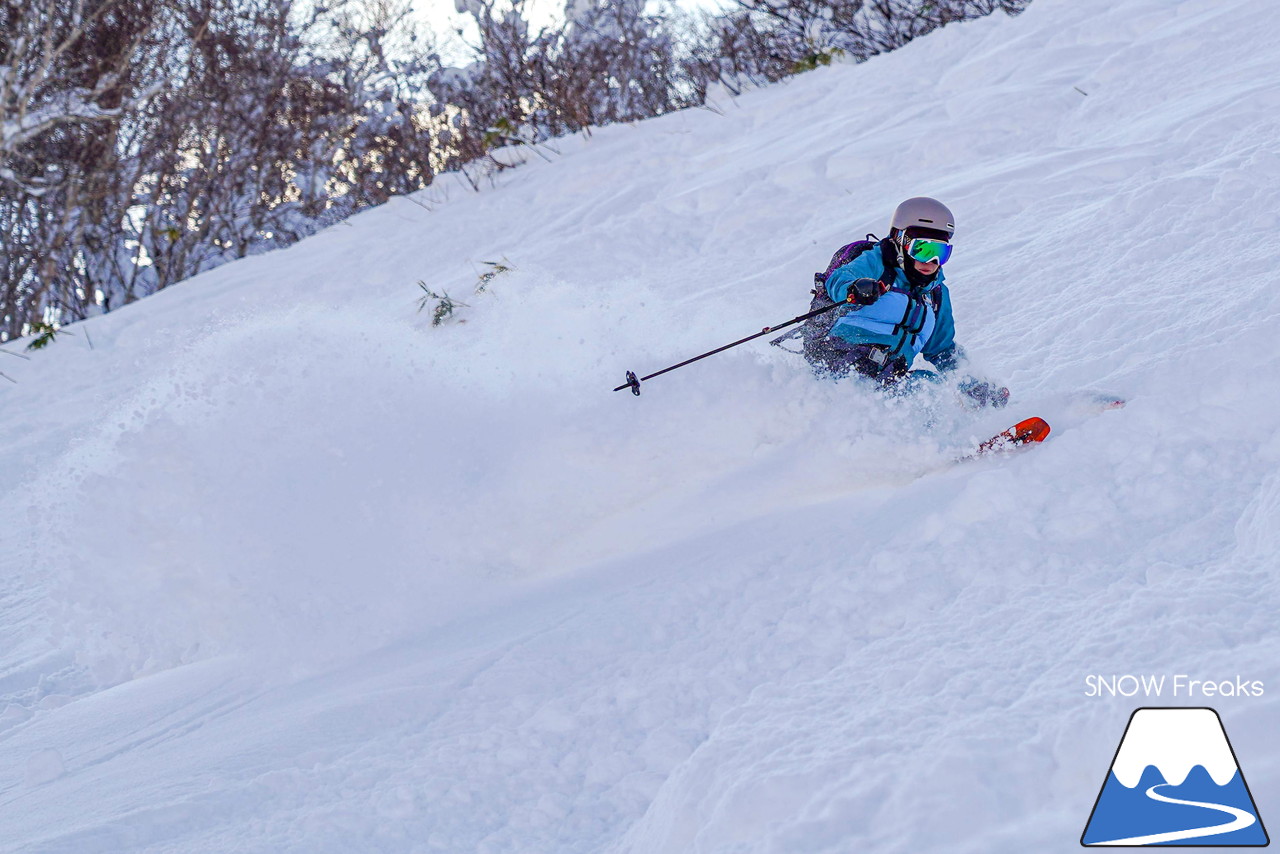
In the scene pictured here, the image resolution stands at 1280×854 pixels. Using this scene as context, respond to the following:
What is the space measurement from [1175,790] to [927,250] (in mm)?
2518

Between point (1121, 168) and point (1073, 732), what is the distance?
4885 mm

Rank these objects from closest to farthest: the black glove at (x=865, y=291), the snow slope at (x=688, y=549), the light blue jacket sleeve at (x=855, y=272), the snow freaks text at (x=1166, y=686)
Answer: the snow freaks text at (x=1166, y=686)
the snow slope at (x=688, y=549)
the black glove at (x=865, y=291)
the light blue jacket sleeve at (x=855, y=272)

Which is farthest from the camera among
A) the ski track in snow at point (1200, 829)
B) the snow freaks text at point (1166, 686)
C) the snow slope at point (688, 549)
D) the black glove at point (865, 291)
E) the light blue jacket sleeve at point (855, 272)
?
the light blue jacket sleeve at point (855, 272)

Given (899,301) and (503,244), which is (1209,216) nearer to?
(899,301)

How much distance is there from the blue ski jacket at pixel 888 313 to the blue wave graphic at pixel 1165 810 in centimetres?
243

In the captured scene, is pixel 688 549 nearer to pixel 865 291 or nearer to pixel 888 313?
pixel 865 291

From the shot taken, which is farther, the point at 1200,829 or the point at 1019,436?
the point at 1019,436

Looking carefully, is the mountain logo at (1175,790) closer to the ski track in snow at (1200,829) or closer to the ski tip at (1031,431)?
the ski track in snow at (1200,829)

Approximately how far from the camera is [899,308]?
3.94m

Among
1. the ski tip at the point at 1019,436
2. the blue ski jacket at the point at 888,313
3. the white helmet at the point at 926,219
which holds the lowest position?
the ski tip at the point at 1019,436

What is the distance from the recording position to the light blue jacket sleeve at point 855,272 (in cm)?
393

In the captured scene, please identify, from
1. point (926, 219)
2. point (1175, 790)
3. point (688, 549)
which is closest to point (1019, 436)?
point (926, 219)

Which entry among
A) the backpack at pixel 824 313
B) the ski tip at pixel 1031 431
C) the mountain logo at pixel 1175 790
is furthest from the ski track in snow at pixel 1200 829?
the backpack at pixel 824 313

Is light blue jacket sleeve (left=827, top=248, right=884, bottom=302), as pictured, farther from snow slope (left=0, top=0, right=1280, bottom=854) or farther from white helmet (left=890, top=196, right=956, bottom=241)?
snow slope (left=0, top=0, right=1280, bottom=854)
